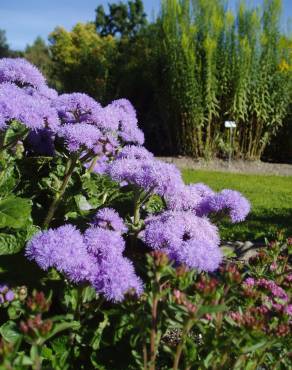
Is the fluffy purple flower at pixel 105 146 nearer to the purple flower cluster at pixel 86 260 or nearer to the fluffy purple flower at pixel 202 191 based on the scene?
the fluffy purple flower at pixel 202 191

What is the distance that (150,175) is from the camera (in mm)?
2104

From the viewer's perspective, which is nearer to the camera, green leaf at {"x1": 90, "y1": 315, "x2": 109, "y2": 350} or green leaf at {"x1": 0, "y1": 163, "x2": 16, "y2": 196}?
green leaf at {"x1": 90, "y1": 315, "x2": 109, "y2": 350}

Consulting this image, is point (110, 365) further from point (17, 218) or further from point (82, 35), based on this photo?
point (82, 35)

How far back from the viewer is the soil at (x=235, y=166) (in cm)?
920

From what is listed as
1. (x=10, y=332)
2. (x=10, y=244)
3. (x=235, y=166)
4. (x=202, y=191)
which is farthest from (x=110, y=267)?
(x=235, y=166)

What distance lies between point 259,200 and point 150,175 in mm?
4307

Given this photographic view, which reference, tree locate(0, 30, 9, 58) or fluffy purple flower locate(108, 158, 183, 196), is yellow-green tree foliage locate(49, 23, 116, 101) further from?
tree locate(0, 30, 9, 58)

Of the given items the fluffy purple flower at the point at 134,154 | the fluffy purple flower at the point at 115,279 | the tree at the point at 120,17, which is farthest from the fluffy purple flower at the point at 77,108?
the tree at the point at 120,17

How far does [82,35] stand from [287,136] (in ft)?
Result: 43.7

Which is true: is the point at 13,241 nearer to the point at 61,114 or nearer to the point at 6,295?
the point at 6,295

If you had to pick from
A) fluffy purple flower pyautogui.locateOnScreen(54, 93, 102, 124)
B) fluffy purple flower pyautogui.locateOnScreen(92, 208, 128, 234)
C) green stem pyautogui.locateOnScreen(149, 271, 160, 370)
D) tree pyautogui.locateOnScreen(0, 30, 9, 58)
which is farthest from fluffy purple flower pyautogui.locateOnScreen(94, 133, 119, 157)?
tree pyautogui.locateOnScreen(0, 30, 9, 58)

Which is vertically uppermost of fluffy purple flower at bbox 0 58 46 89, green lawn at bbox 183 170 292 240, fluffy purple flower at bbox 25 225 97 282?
fluffy purple flower at bbox 0 58 46 89

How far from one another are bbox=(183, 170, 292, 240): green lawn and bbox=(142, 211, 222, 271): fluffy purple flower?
2.12m

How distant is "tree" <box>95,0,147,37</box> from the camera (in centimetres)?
2875
